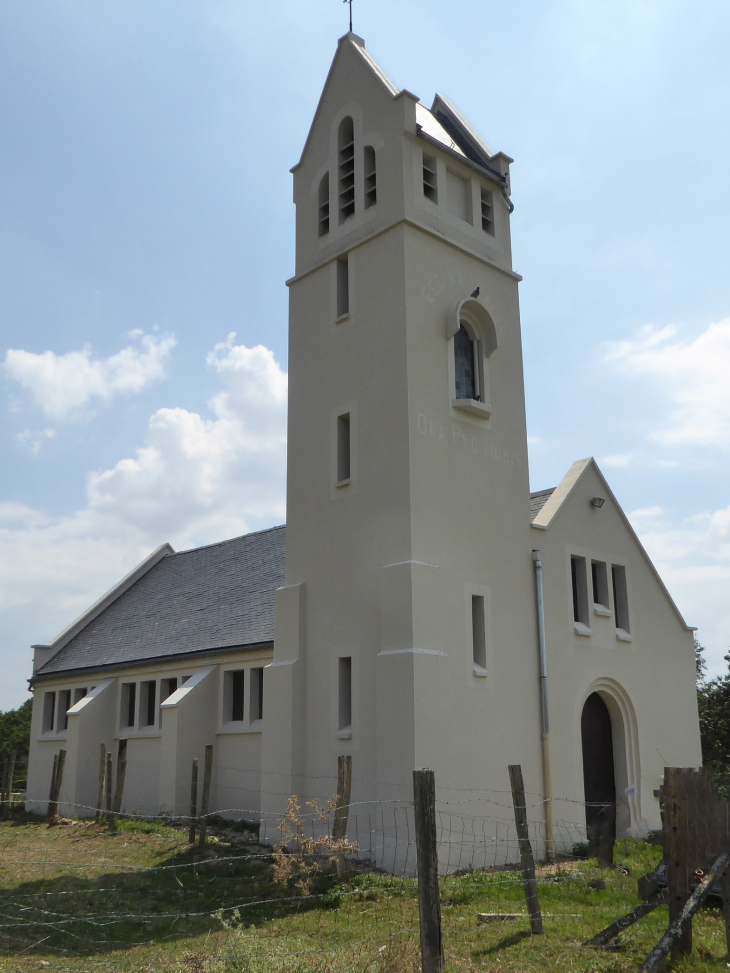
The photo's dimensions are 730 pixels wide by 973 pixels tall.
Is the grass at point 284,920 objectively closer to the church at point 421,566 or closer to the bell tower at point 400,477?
the church at point 421,566

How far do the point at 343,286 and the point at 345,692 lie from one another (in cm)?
942

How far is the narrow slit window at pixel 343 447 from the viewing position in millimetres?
19766

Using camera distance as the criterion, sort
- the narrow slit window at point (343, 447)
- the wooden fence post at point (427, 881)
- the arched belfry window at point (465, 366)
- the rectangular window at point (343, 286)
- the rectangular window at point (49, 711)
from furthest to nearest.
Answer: the rectangular window at point (49, 711), the rectangular window at point (343, 286), the arched belfry window at point (465, 366), the narrow slit window at point (343, 447), the wooden fence post at point (427, 881)

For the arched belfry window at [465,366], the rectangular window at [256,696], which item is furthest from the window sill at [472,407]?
the rectangular window at [256,696]

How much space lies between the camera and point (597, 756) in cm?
2109

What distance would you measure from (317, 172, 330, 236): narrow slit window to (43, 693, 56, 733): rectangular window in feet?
66.5

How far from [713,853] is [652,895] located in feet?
3.17

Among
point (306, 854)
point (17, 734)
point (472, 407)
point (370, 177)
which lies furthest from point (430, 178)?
point (17, 734)

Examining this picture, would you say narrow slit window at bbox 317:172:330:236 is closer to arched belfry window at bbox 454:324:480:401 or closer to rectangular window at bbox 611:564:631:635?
arched belfry window at bbox 454:324:480:401

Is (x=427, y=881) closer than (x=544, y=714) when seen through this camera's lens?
Yes

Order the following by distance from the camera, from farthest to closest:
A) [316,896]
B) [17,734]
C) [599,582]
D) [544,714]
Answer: [17,734] → [599,582] → [544,714] → [316,896]

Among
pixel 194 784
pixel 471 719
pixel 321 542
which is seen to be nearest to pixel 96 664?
pixel 194 784

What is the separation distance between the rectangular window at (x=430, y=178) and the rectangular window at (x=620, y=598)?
10.3 m

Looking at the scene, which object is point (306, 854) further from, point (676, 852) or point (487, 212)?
point (487, 212)
